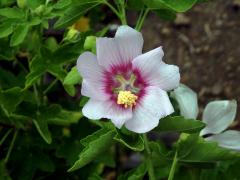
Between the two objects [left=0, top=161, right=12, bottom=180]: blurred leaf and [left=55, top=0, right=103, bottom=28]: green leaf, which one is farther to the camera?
[left=0, top=161, right=12, bottom=180]: blurred leaf

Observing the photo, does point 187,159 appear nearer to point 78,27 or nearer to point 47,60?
point 47,60

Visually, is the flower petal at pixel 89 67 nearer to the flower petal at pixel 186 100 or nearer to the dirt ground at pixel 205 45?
the flower petal at pixel 186 100

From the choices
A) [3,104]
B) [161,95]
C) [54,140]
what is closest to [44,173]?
[54,140]

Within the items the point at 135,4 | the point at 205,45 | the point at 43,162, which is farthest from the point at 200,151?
the point at 205,45

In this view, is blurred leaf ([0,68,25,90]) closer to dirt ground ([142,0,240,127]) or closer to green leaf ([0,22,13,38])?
green leaf ([0,22,13,38])

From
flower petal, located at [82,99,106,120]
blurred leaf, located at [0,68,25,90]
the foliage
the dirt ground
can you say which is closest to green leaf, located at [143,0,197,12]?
the foliage
